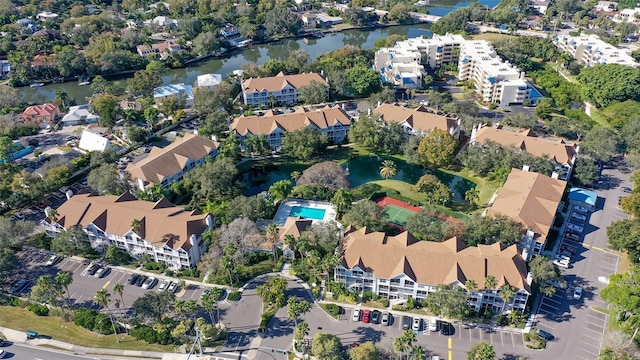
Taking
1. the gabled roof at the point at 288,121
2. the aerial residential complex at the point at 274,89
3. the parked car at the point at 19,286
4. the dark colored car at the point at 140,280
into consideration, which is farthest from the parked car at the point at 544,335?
the aerial residential complex at the point at 274,89

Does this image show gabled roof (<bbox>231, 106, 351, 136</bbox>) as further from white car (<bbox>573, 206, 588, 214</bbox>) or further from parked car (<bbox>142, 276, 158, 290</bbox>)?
white car (<bbox>573, 206, 588, 214</bbox>)

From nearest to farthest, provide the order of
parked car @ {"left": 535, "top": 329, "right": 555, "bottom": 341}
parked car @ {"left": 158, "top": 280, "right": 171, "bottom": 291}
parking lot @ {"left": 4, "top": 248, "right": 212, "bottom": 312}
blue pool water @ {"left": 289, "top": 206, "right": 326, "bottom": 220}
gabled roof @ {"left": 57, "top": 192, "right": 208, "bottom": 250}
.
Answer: parked car @ {"left": 535, "top": 329, "right": 555, "bottom": 341}
parking lot @ {"left": 4, "top": 248, "right": 212, "bottom": 312}
parked car @ {"left": 158, "top": 280, "right": 171, "bottom": 291}
gabled roof @ {"left": 57, "top": 192, "right": 208, "bottom": 250}
blue pool water @ {"left": 289, "top": 206, "right": 326, "bottom": 220}

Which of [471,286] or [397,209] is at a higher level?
[471,286]

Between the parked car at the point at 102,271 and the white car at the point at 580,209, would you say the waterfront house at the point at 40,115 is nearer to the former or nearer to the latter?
the parked car at the point at 102,271

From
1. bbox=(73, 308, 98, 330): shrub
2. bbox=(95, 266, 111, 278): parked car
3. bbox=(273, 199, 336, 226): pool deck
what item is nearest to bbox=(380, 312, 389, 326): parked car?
bbox=(273, 199, 336, 226): pool deck

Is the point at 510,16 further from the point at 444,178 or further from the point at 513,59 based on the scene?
the point at 444,178

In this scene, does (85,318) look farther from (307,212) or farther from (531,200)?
(531,200)

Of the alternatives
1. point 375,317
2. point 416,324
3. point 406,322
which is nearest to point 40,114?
point 375,317
